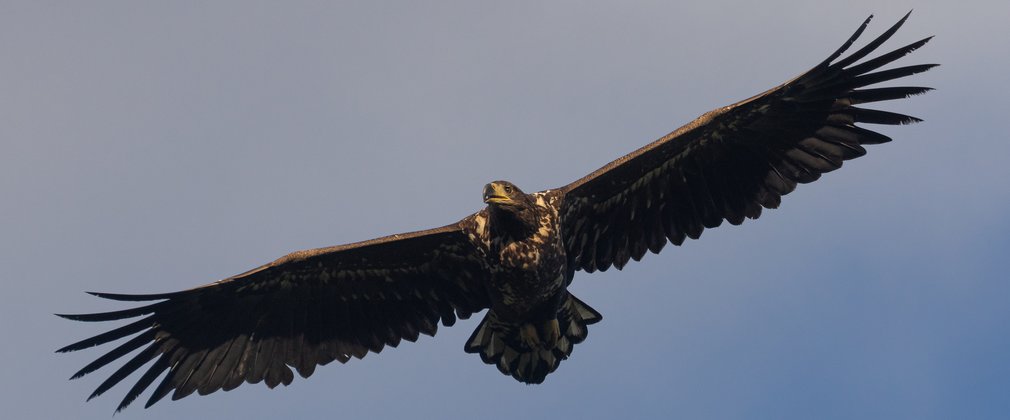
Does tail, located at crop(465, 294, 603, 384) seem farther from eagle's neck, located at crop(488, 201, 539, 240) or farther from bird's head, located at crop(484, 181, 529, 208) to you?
bird's head, located at crop(484, 181, 529, 208)

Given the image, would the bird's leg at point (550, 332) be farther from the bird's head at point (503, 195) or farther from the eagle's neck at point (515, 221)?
the bird's head at point (503, 195)

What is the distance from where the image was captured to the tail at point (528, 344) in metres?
17.7

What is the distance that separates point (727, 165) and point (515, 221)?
2451 millimetres

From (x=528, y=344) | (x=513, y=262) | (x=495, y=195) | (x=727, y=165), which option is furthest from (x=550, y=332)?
(x=727, y=165)

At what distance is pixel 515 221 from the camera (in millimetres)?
16844

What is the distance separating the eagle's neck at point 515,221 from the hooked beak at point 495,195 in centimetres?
12

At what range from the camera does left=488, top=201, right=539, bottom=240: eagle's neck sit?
663 inches

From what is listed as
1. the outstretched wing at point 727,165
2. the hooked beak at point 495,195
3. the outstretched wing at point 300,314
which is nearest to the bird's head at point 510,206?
the hooked beak at point 495,195

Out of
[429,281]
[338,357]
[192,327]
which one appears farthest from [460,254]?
[192,327]

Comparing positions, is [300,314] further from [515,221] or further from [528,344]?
[515,221]

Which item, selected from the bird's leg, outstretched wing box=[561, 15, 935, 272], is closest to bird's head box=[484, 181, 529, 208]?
outstretched wing box=[561, 15, 935, 272]

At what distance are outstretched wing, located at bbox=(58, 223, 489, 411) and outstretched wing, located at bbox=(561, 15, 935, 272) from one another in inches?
57.0

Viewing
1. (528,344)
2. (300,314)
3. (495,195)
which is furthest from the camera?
(300,314)

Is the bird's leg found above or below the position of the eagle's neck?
below
